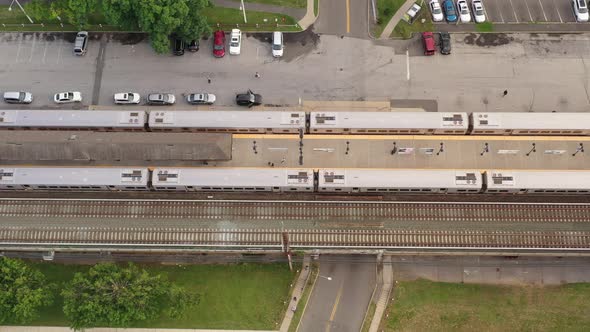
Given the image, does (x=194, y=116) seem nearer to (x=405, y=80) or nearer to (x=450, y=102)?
(x=405, y=80)

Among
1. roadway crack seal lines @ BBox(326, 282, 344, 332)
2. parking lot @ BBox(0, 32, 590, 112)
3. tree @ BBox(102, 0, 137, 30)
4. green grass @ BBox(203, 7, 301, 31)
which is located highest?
green grass @ BBox(203, 7, 301, 31)

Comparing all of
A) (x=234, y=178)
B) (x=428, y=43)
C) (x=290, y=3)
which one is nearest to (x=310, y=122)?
(x=234, y=178)

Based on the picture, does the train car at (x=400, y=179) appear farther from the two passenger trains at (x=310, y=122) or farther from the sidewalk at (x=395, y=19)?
the sidewalk at (x=395, y=19)

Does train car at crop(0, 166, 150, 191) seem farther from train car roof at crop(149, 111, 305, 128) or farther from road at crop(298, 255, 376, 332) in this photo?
road at crop(298, 255, 376, 332)

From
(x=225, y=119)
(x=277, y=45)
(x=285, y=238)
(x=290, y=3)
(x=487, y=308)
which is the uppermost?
(x=290, y=3)

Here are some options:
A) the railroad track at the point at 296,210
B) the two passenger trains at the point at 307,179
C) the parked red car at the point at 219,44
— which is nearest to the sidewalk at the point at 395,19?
the parked red car at the point at 219,44

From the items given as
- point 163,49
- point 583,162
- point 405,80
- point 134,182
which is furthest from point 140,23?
point 583,162

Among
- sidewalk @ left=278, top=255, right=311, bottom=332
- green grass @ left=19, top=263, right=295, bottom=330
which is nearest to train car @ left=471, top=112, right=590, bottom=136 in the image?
sidewalk @ left=278, top=255, right=311, bottom=332

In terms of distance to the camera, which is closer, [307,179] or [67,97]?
[307,179]

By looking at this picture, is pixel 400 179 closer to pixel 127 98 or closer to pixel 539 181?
pixel 539 181
